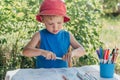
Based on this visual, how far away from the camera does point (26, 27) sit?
3.80 meters

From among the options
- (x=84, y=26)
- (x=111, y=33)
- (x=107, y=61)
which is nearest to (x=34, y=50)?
(x=107, y=61)

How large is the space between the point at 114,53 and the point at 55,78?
41 cm

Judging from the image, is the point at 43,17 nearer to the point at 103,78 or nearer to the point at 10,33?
the point at 103,78

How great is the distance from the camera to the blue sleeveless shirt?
2.73 meters

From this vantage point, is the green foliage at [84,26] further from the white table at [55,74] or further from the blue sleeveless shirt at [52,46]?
the white table at [55,74]

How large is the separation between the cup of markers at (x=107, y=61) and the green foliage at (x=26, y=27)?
5.05 feet

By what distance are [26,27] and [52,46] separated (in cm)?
108

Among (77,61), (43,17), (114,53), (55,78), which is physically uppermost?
(43,17)

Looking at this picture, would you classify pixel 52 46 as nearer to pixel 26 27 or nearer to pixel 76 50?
pixel 76 50

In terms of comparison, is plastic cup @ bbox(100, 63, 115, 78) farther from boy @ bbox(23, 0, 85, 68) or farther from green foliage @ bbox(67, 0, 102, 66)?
green foliage @ bbox(67, 0, 102, 66)

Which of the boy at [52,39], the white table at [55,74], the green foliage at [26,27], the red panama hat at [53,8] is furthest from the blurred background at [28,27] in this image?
the white table at [55,74]

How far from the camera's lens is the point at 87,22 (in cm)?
393

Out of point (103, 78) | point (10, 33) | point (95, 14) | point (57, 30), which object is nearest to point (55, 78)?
point (103, 78)

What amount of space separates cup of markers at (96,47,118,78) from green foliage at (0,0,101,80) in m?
1.54
